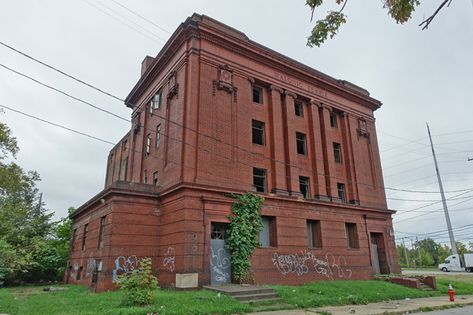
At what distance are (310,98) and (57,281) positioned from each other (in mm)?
24630

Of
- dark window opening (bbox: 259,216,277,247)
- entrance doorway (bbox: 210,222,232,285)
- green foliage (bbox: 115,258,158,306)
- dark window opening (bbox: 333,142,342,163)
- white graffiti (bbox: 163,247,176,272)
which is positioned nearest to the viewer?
green foliage (bbox: 115,258,158,306)

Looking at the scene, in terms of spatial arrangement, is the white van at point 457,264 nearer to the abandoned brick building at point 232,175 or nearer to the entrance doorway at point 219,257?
the abandoned brick building at point 232,175

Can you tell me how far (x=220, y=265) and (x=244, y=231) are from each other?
2155 millimetres

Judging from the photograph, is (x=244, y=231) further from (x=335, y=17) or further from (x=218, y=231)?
(x=335, y=17)

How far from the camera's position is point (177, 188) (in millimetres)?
17141

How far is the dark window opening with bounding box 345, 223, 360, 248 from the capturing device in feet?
77.2

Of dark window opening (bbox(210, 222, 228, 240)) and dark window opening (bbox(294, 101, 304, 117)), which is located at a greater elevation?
dark window opening (bbox(294, 101, 304, 117))

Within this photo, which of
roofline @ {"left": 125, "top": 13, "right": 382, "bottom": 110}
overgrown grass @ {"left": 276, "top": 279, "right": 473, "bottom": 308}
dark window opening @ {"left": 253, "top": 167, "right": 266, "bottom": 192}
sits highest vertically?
roofline @ {"left": 125, "top": 13, "right": 382, "bottom": 110}

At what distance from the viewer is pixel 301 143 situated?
79.7ft

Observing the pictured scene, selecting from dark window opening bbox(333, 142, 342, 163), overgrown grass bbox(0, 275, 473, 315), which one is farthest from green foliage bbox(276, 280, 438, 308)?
dark window opening bbox(333, 142, 342, 163)

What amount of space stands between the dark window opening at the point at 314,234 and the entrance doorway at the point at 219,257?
20.8 ft

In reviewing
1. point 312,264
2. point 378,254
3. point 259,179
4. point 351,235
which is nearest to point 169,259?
point 259,179

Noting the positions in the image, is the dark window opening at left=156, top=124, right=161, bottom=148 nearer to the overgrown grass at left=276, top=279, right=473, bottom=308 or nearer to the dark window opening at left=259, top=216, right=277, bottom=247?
the dark window opening at left=259, top=216, right=277, bottom=247

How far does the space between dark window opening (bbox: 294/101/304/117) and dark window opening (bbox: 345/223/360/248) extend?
8828mm
